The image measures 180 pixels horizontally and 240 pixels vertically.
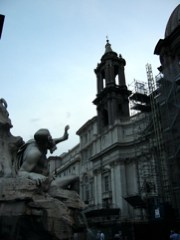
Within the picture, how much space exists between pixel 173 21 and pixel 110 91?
11328 mm

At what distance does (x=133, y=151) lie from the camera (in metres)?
33.7

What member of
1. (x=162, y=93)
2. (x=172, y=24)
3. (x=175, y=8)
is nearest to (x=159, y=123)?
(x=162, y=93)

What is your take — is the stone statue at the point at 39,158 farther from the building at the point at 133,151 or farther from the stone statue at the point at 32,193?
the building at the point at 133,151

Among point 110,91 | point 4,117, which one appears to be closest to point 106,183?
point 110,91

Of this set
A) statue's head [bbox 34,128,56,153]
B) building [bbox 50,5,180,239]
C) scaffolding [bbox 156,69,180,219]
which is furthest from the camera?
building [bbox 50,5,180,239]

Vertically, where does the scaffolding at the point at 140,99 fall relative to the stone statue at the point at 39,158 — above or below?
above

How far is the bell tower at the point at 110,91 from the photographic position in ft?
122

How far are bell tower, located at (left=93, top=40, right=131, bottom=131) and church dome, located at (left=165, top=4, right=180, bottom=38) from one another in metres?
10.2

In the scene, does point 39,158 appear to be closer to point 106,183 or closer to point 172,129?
Result: point 172,129

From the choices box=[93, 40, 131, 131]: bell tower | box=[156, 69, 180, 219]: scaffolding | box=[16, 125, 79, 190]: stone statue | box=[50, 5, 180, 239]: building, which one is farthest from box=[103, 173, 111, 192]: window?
box=[16, 125, 79, 190]: stone statue

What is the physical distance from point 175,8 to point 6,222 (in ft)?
96.0

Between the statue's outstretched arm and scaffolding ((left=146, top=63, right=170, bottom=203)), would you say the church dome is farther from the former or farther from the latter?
the statue's outstretched arm

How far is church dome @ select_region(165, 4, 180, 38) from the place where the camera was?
28.3 meters

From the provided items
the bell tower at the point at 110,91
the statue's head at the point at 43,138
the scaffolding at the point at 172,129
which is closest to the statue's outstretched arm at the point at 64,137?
the statue's head at the point at 43,138
